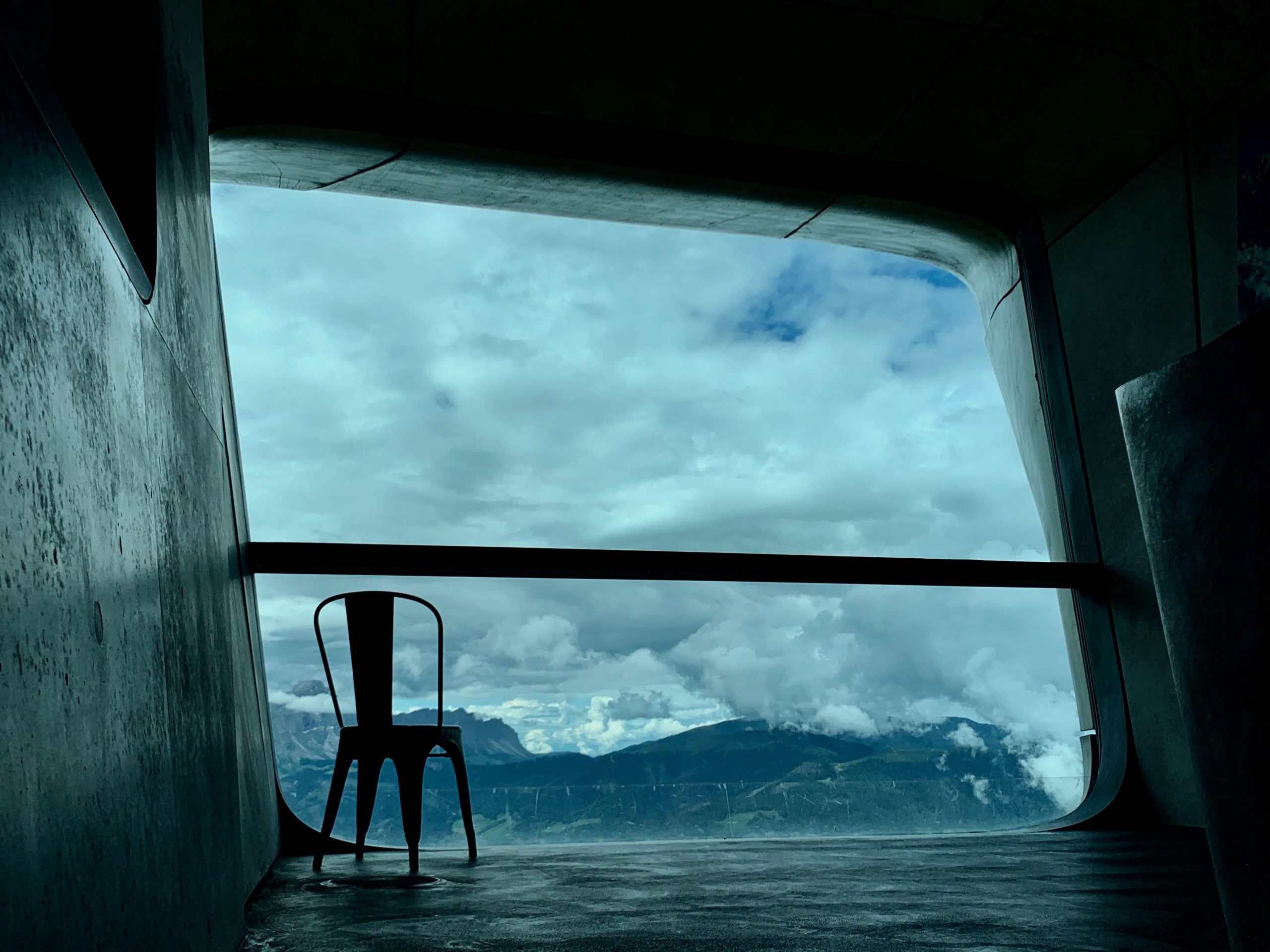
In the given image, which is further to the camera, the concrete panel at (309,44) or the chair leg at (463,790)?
the concrete panel at (309,44)

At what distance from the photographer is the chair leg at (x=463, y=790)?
128 inches

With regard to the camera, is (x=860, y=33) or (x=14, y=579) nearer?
(x=14, y=579)

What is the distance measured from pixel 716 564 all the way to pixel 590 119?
2.21 m

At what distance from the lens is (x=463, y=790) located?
3.42 m

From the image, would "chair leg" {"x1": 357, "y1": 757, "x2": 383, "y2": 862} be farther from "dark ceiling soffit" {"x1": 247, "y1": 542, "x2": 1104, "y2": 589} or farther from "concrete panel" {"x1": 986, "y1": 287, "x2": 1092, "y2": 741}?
"concrete panel" {"x1": 986, "y1": 287, "x2": 1092, "y2": 741}

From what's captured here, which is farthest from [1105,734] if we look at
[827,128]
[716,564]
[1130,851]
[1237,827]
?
[1237,827]

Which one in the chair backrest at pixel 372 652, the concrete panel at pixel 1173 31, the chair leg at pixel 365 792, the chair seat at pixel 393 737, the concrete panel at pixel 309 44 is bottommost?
the chair leg at pixel 365 792

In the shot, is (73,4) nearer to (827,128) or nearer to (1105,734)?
(827,128)

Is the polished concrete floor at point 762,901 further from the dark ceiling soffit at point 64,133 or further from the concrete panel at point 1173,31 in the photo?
the concrete panel at point 1173,31

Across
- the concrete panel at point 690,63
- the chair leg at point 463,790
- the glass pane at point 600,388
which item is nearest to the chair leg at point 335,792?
the chair leg at point 463,790

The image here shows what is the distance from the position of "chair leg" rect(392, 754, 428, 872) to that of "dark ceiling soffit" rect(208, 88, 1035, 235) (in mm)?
2776

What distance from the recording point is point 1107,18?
3.93m

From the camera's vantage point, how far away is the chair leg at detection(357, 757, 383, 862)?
3.15 metres

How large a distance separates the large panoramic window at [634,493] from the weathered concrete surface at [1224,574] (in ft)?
8.34
